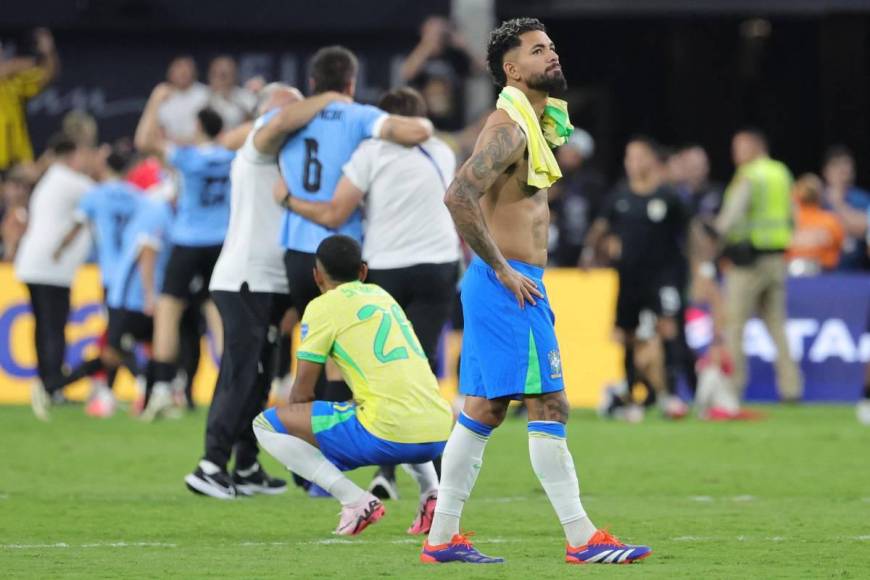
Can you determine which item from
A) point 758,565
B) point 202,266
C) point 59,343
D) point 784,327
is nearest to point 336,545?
point 758,565

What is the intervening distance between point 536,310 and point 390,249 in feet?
8.52

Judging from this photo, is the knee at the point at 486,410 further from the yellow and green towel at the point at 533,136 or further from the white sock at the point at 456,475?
the yellow and green towel at the point at 533,136

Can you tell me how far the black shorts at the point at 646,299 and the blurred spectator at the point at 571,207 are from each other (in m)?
3.94

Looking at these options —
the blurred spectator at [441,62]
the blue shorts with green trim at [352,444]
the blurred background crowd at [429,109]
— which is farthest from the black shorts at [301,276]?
the blurred spectator at [441,62]

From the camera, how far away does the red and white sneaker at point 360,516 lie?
8.57 m

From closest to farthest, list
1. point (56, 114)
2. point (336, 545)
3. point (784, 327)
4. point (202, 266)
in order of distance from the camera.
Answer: point (336, 545), point (202, 266), point (784, 327), point (56, 114)

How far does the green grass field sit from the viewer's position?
753 centimetres

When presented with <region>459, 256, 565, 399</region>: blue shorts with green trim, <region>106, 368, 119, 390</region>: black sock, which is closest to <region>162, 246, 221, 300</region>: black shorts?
<region>106, 368, 119, 390</region>: black sock

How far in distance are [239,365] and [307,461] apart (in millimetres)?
1591

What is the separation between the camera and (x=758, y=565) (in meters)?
7.57

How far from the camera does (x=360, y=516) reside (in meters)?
8.57

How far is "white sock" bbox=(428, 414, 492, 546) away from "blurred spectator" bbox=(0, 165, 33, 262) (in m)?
12.8

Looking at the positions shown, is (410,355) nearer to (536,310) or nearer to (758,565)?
(536,310)

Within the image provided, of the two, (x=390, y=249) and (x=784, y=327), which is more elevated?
(x=390, y=249)
